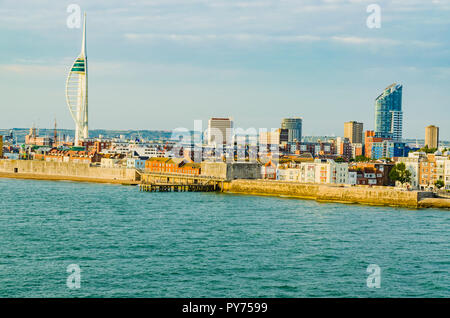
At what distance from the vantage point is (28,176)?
2178 inches

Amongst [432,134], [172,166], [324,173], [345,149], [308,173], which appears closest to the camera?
[324,173]

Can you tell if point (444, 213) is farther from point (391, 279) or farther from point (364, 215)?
point (391, 279)

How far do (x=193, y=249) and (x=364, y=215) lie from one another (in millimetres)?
11190

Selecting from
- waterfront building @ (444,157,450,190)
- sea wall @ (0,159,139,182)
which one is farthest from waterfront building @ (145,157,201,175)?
waterfront building @ (444,157,450,190)

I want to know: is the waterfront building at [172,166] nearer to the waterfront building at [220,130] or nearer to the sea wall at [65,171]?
the sea wall at [65,171]

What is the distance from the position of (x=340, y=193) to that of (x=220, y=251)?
60.2 feet

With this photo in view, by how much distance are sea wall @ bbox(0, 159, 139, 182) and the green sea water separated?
2437 centimetres

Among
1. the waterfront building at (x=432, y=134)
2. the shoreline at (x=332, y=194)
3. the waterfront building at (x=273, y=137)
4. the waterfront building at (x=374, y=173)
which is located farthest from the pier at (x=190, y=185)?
the waterfront building at (x=432, y=134)

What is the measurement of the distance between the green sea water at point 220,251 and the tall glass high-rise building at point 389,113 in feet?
351

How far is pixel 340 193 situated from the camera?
107 ft

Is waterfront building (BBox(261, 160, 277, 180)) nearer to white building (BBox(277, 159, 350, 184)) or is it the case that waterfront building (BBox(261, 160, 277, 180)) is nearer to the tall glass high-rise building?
white building (BBox(277, 159, 350, 184))

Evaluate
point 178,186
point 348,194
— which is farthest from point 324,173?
point 178,186

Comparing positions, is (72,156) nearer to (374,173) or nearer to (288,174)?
(288,174)
